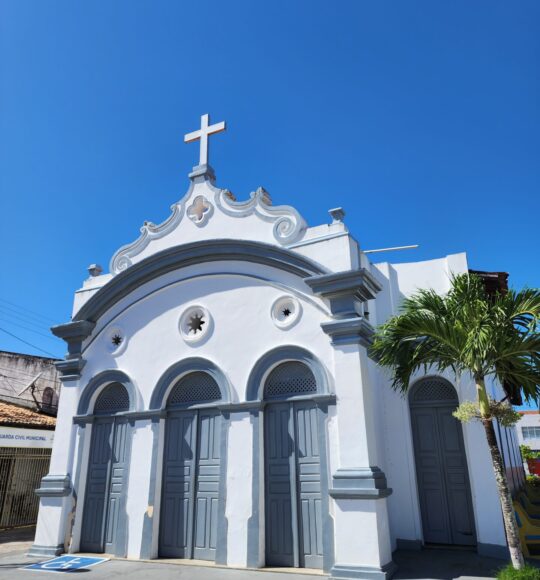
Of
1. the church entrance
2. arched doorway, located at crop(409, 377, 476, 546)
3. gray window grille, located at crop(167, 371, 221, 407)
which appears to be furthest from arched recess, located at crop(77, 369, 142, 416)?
arched doorway, located at crop(409, 377, 476, 546)

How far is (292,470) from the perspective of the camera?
29.1 feet

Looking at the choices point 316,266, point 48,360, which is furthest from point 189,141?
point 48,360

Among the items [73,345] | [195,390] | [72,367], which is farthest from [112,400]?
[195,390]

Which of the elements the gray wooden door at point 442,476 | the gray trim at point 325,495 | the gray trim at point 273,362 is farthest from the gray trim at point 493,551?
the gray trim at point 273,362

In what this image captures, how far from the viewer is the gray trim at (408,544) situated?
909cm

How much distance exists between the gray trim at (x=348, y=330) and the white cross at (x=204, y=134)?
5400 millimetres

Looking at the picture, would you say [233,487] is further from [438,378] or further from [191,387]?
[438,378]

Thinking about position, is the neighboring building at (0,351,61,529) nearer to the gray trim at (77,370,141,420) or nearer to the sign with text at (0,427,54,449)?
the sign with text at (0,427,54,449)

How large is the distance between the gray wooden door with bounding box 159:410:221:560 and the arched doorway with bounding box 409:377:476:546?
3.88m

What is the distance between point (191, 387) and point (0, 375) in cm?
1509

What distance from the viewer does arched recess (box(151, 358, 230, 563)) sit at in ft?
30.7

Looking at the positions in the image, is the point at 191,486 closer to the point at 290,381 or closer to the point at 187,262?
the point at 290,381

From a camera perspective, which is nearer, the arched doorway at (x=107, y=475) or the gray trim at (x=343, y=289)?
the gray trim at (x=343, y=289)

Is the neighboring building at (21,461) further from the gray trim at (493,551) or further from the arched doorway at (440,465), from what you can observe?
the gray trim at (493,551)
